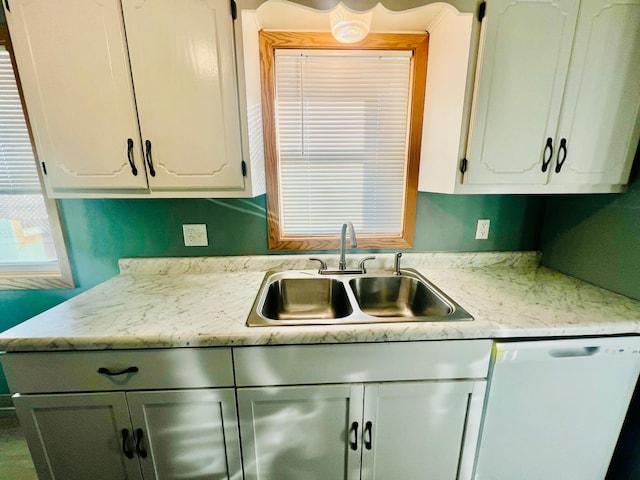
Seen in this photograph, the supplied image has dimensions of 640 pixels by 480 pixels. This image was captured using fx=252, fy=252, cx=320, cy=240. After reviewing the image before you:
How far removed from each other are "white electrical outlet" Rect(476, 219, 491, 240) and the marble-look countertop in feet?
0.68

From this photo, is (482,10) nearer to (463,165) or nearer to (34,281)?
(463,165)

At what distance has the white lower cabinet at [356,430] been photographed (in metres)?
0.97

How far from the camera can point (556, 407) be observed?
1.02 metres

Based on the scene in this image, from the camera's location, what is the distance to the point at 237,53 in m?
1.01

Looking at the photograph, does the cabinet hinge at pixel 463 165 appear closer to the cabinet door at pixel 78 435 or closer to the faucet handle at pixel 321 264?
the faucet handle at pixel 321 264

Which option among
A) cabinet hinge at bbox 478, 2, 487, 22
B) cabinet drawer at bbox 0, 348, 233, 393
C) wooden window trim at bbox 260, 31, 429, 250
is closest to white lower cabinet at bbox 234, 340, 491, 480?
cabinet drawer at bbox 0, 348, 233, 393

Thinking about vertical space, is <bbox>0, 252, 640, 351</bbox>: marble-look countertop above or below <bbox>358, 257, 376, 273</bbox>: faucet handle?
below

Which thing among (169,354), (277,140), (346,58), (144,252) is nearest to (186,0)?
(277,140)

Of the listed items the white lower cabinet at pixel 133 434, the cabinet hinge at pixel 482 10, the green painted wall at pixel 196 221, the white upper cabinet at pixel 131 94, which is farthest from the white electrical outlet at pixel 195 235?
the cabinet hinge at pixel 482 10

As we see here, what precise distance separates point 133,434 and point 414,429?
110 centimetres

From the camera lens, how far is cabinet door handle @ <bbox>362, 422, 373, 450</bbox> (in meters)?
1.00

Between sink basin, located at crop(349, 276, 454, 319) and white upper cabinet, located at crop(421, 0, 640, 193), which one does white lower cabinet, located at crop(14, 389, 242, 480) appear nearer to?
sink basin, located at crop(349, 276, 454, 319)

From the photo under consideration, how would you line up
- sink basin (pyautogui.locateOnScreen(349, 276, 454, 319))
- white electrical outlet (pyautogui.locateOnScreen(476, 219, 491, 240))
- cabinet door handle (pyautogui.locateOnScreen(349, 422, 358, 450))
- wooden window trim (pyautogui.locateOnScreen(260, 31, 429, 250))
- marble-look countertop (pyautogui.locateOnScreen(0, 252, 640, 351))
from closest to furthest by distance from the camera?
marble-look countertop (pyautogui.locateOnScreen(0, 252, 640, 351)), cabinet door handle (pyautogui.locateOnScreen(349, 422, 358, 450)), wooden window trim (pyautogui.locateOnScreen(260, 31, 429, 250)), sink basin (pyautogui.locateOnScreen(349, 276, 454, 319)), white electrical outlet (pyautogui.locateOnScreen(476, 219, 491, 240))

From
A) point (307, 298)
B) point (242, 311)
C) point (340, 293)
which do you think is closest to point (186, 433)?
point (242, 311)
